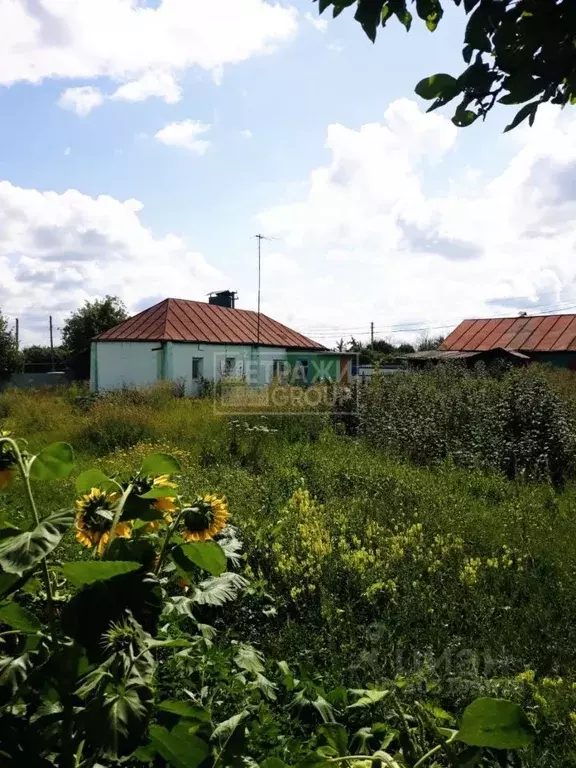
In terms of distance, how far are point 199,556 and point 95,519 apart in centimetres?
23

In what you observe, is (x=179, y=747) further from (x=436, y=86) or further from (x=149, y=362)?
(x=149, y=362)

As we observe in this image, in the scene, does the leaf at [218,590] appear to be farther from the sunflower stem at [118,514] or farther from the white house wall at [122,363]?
the white house wall at [122,363]

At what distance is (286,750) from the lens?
1608mm

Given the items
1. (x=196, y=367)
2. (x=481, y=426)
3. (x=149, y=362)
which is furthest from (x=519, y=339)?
(x=481, y=426)

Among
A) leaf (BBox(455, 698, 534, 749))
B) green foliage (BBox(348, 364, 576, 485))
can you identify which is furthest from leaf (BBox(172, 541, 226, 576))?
green foliage (BBox(348, 364, 576, 485))

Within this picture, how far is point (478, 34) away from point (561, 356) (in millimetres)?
24757

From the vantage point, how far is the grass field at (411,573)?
104 inches

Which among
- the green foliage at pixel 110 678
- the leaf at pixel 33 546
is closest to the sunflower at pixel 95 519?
the green foliage at pixel 110 678

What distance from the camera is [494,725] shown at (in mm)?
863

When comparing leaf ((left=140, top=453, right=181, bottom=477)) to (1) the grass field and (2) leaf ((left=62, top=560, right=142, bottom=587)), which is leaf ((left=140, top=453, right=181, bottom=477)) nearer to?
(2) leaf ((left=62, top=560, right=142, bottom=587))

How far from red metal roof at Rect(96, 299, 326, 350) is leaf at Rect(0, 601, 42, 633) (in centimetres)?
2033

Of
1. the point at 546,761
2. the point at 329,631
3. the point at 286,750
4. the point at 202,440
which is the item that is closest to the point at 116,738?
the point at 286,750

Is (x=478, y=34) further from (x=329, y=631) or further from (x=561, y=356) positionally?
(x=561, y=356)

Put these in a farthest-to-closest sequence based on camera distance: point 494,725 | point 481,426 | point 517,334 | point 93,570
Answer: point 517,334 → point 481,426 → point 93,570 → point 494,725
